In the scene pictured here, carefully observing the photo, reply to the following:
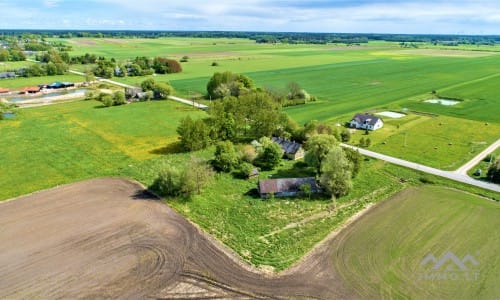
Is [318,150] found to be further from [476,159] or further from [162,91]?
[162,91]

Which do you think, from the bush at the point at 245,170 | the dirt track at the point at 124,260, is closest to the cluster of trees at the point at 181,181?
the dirt track at the point at 124,260

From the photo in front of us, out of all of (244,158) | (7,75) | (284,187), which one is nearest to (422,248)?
(284,187)

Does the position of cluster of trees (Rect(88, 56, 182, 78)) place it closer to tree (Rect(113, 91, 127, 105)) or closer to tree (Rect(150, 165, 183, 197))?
tree (Rect(113, 91, 127, 105))

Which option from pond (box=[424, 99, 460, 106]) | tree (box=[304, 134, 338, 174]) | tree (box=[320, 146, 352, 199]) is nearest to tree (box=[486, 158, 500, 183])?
tree (box=[320, 146, 352, 199])

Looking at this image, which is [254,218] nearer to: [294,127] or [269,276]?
[269,276]

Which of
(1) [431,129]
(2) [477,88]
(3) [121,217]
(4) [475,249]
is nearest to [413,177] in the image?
(4) [475,249]

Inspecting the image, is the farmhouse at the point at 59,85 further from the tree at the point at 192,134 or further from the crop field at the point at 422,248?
Result: the crop field at the point at 422,248
